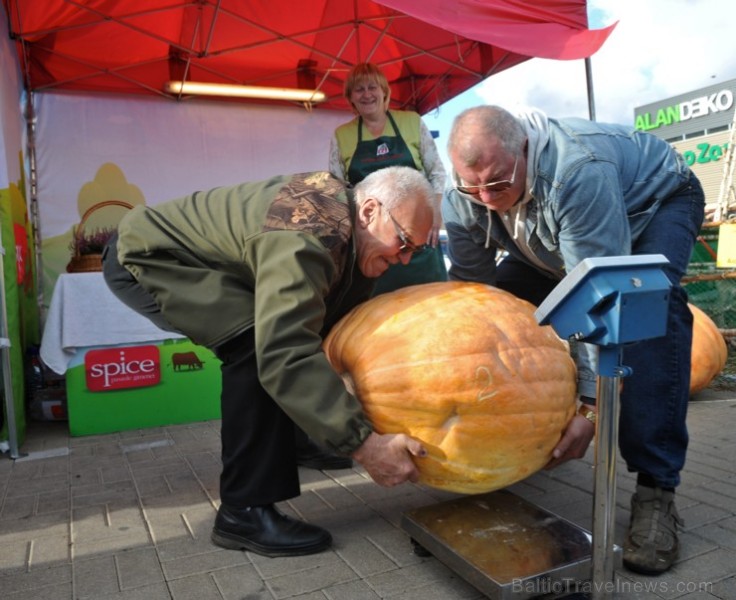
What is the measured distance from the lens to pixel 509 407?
174 cm

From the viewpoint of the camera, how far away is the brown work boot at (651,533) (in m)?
1.87

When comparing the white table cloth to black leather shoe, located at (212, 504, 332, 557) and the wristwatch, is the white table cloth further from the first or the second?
the wristwatch

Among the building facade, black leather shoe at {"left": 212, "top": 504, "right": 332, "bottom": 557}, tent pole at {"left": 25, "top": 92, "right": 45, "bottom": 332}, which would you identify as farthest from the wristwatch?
the building facade

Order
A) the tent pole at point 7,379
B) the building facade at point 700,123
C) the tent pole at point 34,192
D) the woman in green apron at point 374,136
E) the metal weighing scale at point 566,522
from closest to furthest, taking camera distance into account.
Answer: the metal weighing scale at point 566,522, the tent pole at point 7,379, the woman in green apron at point 374,136, the tent pole at point 34,192, the building facade at point 700,123

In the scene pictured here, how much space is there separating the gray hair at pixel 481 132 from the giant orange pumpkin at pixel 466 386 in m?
0.46

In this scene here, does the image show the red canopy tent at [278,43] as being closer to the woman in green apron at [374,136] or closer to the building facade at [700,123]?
the woman in green apron at [374,136]

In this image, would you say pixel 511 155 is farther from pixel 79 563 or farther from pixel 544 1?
pixel 544 1

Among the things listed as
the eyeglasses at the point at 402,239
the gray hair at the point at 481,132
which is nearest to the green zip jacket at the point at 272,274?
the eyeglasses at the point at 402,239

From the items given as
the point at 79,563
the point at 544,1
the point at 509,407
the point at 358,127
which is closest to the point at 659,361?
the point at 509,407

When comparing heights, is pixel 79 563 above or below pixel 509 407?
below

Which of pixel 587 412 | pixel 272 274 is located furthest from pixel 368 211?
pixel 587 412

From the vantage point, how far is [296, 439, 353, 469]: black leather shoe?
9.75 feet

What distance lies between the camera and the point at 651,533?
194 centimetres

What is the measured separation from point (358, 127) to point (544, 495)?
7.45 ft
